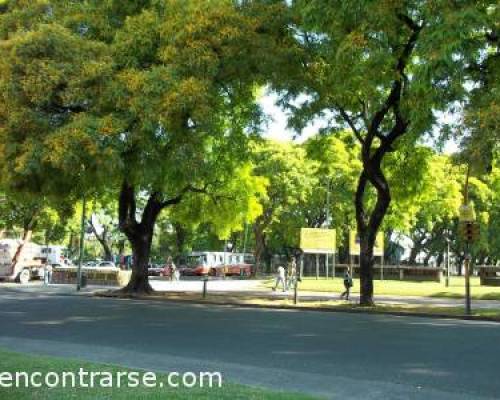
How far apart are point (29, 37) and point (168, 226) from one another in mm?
60189

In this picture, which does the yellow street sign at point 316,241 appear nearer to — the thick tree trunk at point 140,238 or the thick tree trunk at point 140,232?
the thick tree trunk at point 140,232

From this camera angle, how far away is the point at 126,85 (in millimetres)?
19391

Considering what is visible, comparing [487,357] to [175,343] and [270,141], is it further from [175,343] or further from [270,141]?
[270,141]

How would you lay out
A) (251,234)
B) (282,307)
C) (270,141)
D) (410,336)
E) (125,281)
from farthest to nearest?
(251,234), (270,141), (125,281), (282,307), (410,336)

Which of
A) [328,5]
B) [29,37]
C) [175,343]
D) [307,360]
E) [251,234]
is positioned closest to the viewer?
[307,360]

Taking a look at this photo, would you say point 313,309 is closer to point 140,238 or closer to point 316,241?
point 316,241

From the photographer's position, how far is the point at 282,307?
2630 cm

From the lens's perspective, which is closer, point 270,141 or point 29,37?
point 29,37

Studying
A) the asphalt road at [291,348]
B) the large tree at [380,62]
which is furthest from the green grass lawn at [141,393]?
the large tree at [380,62]

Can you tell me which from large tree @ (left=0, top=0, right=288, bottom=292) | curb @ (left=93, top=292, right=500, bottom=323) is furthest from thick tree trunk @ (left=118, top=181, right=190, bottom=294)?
large tree @ (left=0, top=0, right=288, bottom=292)

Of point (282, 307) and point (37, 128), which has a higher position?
point (37, 128)

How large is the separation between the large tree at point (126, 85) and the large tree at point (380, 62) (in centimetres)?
241

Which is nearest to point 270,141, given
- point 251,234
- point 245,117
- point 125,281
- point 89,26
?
point 251,234

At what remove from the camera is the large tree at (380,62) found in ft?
48.3
